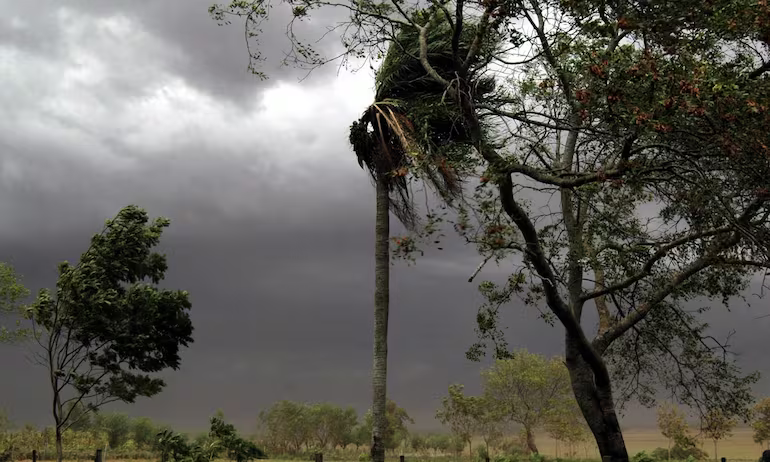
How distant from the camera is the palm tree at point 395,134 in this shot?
627 inches

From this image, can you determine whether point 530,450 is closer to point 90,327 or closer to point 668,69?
point 90,327

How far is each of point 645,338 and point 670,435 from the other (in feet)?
101

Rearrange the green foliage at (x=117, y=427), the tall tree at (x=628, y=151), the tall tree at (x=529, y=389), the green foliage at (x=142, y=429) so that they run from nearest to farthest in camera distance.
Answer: the tall tree at (x=628, y=151), the tall tree at (x=529, y=389), the green foliage at (x=117, y=427), the green foliage at (x=142, y=429)

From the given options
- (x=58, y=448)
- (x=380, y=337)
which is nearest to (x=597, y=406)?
(x=380, y=337)

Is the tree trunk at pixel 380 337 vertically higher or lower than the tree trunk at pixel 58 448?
higher

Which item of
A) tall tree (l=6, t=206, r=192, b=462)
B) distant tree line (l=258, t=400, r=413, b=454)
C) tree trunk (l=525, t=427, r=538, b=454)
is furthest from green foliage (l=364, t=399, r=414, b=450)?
tall tree (l=6, t=206, r=192, b=462)

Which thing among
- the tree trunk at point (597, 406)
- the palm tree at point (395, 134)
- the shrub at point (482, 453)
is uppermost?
the palm tree at point (395, 134)

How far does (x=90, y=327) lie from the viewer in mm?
24109

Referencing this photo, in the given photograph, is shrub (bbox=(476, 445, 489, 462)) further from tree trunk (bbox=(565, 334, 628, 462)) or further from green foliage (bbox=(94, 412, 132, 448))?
green foliage (bbox=(94, 412, 132, 448))

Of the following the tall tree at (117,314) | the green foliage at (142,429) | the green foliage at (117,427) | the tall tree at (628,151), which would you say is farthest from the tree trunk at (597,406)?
the green foliage at (142,429)

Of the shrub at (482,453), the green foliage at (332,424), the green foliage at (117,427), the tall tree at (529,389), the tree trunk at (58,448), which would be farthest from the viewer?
the green foliage at (332,424)

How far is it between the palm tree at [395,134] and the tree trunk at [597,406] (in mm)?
4611

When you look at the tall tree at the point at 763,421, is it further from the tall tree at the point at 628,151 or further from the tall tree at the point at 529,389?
the tall tree at the point at 628,151

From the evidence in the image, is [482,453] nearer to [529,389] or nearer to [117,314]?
[529,389]
